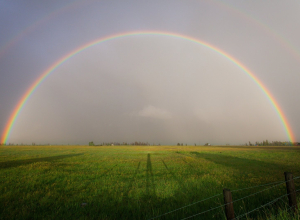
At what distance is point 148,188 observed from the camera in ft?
34.6

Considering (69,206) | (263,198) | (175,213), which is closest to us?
(175,213)

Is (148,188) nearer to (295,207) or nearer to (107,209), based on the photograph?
(107,209)

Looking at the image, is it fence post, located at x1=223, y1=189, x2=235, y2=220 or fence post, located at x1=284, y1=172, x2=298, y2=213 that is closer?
fence post, located at x1=223, y1=189, x2=235, y2=220

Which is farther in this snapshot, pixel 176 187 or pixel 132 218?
pixel 176 187

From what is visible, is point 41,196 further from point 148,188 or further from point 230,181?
point 230,181

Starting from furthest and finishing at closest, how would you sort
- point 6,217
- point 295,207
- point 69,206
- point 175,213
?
point 69,206
point 175,213
point 6,217
point 295,207

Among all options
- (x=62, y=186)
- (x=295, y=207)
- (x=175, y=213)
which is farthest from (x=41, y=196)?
(x=295, y=207)

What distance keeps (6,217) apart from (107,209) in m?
4.05

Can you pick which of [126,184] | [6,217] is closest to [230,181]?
[126,184]

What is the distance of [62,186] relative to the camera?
11.1 metres

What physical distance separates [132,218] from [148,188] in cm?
393

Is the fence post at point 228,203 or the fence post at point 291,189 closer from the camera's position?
the fence post at point 228,203

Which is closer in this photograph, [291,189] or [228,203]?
[228,203]

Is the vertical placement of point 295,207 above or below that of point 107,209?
above
